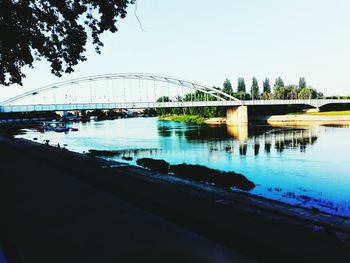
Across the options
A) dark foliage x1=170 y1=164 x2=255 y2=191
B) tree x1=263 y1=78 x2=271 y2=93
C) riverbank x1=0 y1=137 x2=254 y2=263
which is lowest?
dark foliage x1=170 y1=164 x2=255 y2=191

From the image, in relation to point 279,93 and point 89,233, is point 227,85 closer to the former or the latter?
point 279,93

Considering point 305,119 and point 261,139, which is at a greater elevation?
point 305,119

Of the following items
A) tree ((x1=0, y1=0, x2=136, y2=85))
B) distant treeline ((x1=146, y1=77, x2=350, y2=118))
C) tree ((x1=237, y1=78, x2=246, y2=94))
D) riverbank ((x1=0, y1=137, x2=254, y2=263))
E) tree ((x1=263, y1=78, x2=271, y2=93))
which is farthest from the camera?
tree ((x1=263, y1=78, x2=271, y2=93))

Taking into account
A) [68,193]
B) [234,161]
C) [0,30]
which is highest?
[0,30]

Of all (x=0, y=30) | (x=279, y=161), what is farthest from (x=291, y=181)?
(x=0, y=30)

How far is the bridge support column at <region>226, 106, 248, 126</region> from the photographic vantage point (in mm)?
82375

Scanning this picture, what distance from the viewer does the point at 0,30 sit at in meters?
12.0

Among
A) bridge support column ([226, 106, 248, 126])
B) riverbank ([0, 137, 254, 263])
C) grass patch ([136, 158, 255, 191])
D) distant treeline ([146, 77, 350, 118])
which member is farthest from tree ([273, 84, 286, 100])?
riverbank ([0, 137, 254, 263])

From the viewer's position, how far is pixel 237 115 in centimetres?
8419

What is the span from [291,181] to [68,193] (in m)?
10.7

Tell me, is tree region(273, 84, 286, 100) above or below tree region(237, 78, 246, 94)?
below

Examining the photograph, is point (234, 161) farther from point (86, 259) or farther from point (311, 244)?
point (86, 259)

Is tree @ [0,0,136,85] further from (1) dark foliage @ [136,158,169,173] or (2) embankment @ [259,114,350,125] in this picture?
(2) embankment @ [259,114,350,125]

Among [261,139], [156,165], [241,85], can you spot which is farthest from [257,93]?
[156,165]
